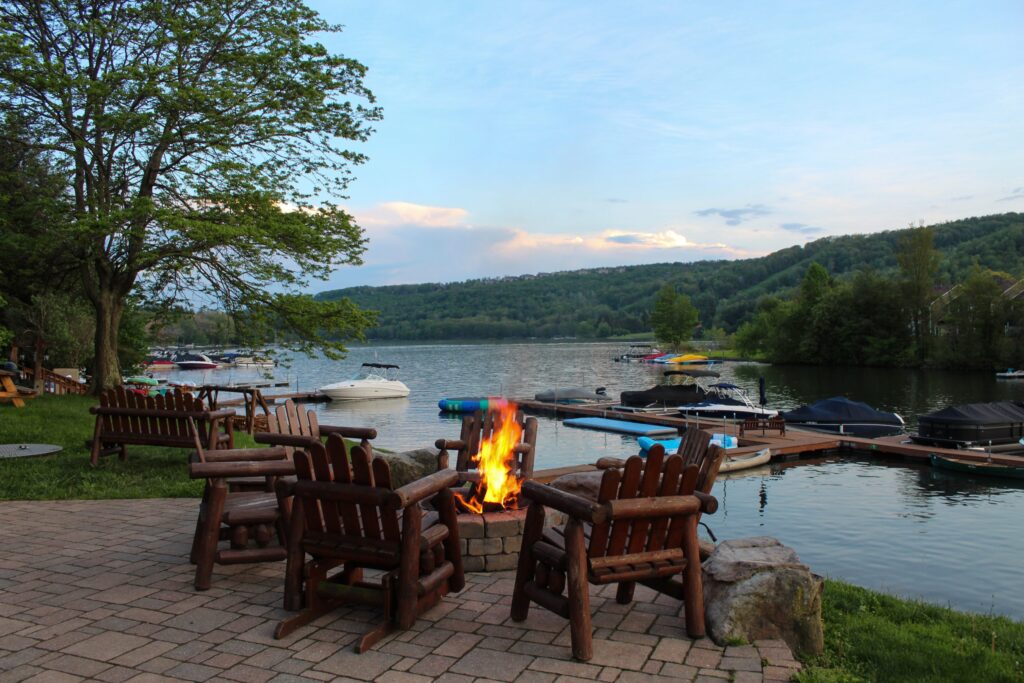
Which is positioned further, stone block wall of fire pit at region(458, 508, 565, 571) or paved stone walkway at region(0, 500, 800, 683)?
stone block wall of fire pit at region(458, 508, 565, 571)

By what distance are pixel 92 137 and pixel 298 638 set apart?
13819 mm

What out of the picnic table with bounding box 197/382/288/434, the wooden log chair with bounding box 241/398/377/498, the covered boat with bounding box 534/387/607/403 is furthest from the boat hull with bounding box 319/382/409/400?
the wooden log chair with bounding box 241/398/377/498

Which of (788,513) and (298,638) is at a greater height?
(298,638)

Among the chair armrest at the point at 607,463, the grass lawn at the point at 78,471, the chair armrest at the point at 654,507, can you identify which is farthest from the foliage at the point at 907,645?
the grass lawn at the point at 78,471

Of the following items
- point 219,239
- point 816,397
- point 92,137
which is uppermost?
point 92,137

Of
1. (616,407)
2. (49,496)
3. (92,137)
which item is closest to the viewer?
(49,496)

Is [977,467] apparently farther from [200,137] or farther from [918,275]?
[918,275]

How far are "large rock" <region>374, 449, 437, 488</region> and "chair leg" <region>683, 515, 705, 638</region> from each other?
390cm

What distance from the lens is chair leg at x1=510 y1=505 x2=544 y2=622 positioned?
4.30 meters

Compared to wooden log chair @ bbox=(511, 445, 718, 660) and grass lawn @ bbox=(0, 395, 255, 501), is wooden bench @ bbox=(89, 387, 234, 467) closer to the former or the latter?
grass lawn @ bbox=(0, 395, 255, 501)

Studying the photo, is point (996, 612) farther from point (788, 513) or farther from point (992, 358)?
point (992, 358)

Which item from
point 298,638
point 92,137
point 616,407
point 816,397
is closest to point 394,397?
point 616,407

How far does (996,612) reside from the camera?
9.44m

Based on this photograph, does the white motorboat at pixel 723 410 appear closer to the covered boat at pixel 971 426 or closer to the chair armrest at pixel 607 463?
the covered boat at pixel 971 426
